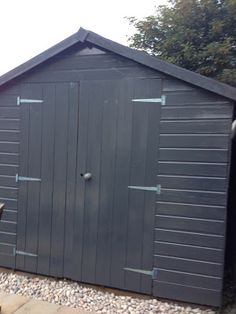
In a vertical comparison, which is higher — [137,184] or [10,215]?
[137,184]

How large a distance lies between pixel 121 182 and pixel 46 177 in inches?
33.0

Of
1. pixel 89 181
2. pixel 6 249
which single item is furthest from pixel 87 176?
pixel 6 249

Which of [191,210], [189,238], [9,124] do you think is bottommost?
[189,238]

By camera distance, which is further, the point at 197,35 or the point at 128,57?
the point at 197,35

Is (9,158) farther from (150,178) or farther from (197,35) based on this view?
(197,35)

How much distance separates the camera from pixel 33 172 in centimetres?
362

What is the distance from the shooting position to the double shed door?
3.18 m

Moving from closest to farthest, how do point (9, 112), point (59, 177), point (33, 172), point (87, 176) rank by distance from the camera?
point (87, 176), point (59, 177), point (33, 172), point (9, 112)

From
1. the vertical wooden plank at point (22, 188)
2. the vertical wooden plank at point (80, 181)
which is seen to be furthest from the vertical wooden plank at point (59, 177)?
the vertical wooden plank at point (22, 188)

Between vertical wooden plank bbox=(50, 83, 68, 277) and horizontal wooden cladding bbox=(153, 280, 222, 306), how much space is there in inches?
41.7

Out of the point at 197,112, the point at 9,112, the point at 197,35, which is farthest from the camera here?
the point at 197,35

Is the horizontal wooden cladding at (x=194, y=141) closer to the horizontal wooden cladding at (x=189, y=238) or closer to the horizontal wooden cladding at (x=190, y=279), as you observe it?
the horizontal wooden cladding at (x=189, y=238)

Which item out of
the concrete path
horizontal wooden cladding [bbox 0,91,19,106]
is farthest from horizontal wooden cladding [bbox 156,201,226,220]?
horizontal wooden cladding [bbox 0,91,19,106]

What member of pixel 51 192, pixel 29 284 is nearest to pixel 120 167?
pixel 51 192
